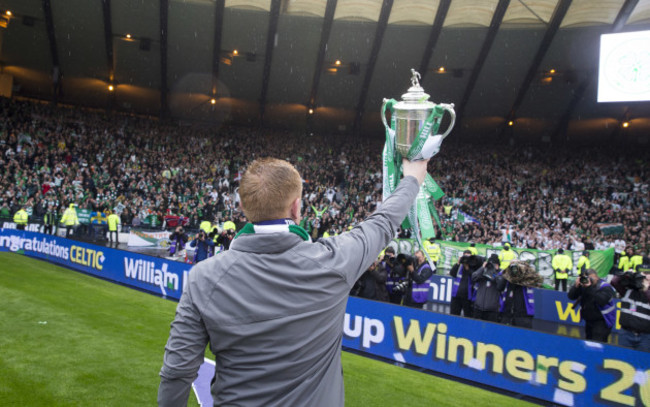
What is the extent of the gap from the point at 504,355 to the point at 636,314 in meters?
2.31

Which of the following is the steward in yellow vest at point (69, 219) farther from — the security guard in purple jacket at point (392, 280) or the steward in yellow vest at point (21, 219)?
the security guard in purple jacket at point (392, 280)

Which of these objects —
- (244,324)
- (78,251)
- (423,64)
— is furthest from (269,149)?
(244,324)

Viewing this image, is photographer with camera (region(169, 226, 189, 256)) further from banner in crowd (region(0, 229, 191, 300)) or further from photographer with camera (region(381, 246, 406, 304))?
photographer with camera (region(381, 246, 406, 304))

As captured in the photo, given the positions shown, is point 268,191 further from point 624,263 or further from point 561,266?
point 624,263

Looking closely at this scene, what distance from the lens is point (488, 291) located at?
1012 cm

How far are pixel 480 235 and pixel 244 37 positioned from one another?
16.5 metres

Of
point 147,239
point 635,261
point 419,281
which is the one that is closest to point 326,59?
point 147,239

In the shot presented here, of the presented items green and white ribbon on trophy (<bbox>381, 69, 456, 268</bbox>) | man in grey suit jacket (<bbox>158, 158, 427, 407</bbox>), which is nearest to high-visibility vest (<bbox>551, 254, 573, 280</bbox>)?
green and white ribbon on trophy (<bbox>381, 69, 456, 268</bbox>)

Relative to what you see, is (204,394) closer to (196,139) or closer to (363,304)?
(363,304)

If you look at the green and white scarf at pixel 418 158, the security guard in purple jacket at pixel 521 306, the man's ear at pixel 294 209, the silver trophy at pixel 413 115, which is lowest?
the security guard in purple jacket at pixel 521 306

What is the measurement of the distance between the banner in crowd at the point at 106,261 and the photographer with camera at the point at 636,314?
26.8 feet

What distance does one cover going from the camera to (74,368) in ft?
21.3

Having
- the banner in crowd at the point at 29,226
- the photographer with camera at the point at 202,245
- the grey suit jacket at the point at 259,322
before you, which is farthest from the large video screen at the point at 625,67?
the grey suit jacket at the point at 259,322

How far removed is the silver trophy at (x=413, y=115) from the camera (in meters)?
3.12
